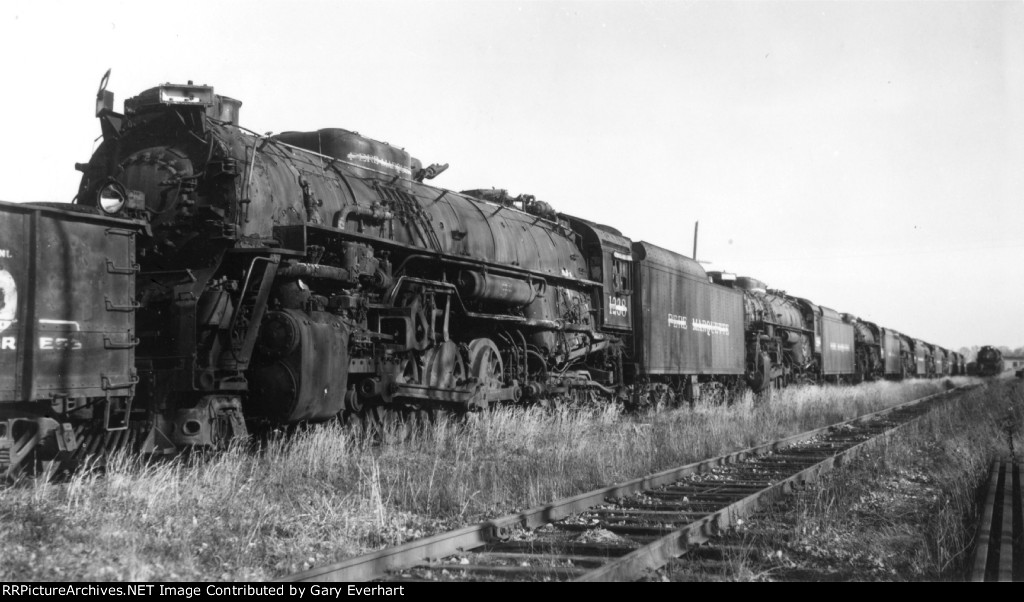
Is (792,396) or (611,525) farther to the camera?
(792,396)

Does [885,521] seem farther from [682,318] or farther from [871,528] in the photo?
[682,318]

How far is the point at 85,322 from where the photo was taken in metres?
6.75

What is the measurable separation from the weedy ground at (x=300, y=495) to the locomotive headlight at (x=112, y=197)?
216 centimetres

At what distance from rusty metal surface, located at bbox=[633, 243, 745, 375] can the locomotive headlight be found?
10912 millimetres

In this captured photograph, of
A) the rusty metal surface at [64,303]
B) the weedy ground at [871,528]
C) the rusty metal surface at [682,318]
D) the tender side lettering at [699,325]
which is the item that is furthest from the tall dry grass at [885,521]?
the tender side lettering at [699,325]

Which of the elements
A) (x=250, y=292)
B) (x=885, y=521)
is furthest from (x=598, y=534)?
(x=250, y=292)

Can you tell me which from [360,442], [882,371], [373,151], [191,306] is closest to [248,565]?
[191,306]

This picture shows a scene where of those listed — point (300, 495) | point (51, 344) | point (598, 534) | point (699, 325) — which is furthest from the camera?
point (699, 325)

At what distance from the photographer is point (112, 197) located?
752 cm

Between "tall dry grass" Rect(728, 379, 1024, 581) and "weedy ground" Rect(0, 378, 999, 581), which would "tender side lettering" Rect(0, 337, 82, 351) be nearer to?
"weedy ground" Rect(0, 378, 999, 581)

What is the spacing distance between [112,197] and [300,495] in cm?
308

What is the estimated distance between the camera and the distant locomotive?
60.4 m

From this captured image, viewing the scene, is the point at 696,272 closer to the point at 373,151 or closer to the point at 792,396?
the point at 792,396
